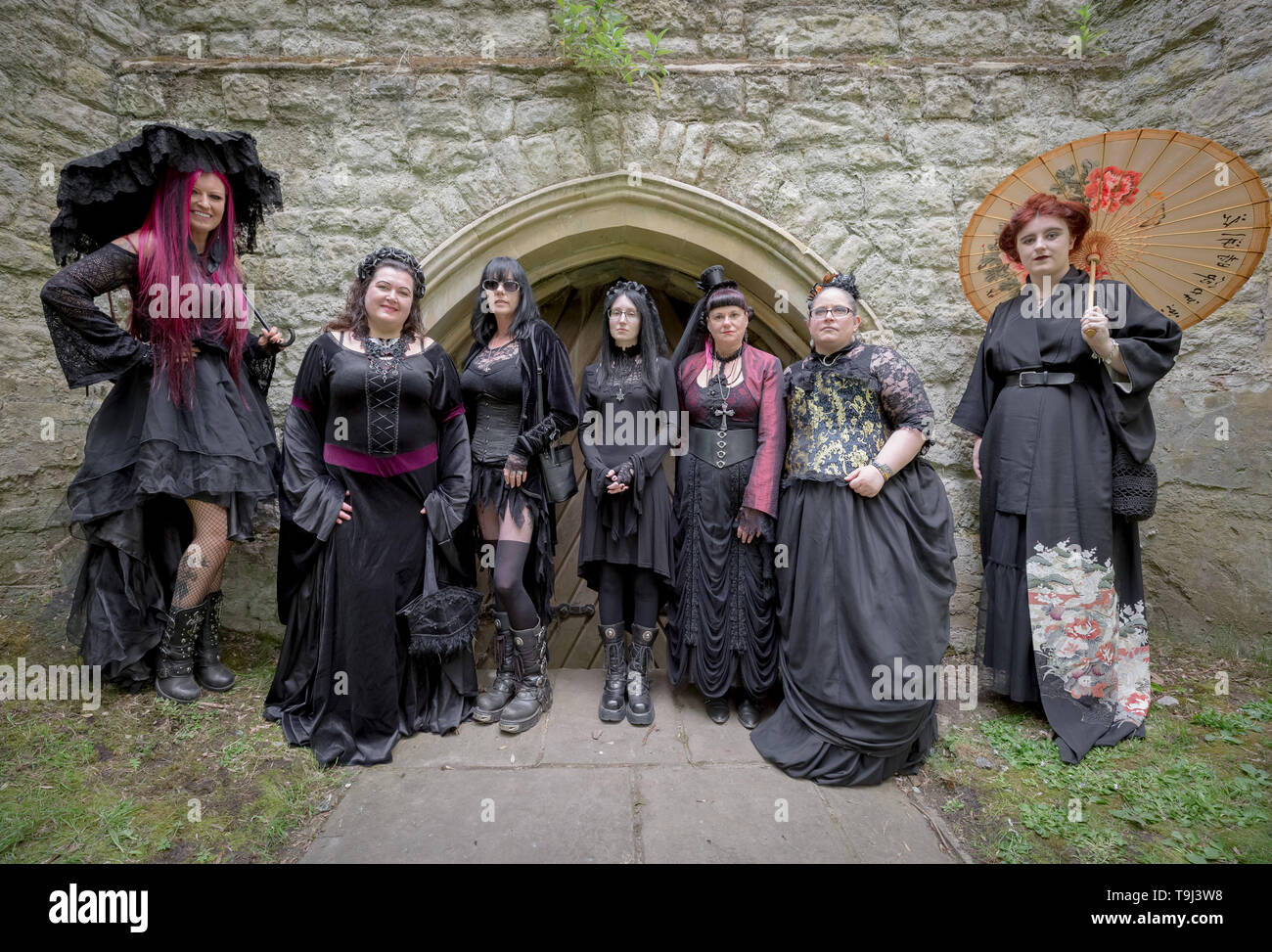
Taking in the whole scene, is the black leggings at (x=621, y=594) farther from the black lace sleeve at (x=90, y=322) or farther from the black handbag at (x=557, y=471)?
the black lace sleeve at (x=90, y=322)

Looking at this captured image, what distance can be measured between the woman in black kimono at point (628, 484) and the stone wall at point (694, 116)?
45.4 inches

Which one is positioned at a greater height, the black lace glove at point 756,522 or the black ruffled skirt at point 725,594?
the black lace glove at point 756,522

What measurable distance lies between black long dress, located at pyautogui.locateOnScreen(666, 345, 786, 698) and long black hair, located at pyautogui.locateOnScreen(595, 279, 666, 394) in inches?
10.2

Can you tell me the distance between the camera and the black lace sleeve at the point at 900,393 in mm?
2500

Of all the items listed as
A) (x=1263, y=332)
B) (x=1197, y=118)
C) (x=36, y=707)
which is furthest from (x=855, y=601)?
(x=36, y=707)

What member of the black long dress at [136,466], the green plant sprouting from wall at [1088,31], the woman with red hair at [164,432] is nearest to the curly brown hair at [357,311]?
the woman with red hair at [164,432]

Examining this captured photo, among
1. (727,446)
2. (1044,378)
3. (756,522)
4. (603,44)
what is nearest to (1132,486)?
(1044,378)

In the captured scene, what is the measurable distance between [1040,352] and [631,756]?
2.68 metres

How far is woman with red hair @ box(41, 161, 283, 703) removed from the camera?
2.44 metres

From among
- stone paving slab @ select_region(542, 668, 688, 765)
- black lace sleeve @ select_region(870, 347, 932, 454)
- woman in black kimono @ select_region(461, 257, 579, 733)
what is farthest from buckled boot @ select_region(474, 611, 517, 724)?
black lace sleeve @ select_region(870, 347, 932, 454)

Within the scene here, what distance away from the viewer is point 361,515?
2.61 meters

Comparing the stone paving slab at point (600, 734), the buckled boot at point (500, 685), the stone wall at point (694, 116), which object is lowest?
the stone paving slab at point (600, 734)

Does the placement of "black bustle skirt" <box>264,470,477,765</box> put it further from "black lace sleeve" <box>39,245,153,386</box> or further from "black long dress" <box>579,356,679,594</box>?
"black lace sleeve" <box>39,245,153,386</box>

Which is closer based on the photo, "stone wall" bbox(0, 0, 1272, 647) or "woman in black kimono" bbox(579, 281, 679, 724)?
"woman in black kimono" bbox(579, 281, 679, 724)
